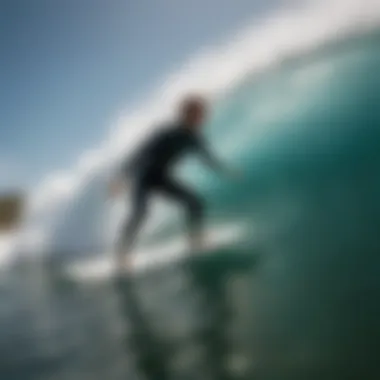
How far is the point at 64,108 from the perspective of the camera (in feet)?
5.27

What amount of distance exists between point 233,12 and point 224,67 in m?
0.12

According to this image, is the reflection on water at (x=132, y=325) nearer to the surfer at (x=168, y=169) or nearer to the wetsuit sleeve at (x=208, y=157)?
the surfer at (x=168, y=169)

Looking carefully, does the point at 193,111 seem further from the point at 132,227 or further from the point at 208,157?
the point at 132,227

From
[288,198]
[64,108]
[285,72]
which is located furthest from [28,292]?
[285,72]

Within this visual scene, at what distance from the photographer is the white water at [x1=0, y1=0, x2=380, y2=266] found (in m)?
1.53

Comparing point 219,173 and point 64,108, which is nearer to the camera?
point 219,173

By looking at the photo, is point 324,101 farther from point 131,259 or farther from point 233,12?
point 131,259

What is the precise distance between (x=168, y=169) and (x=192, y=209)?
10cm

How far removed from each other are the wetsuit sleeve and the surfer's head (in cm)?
4

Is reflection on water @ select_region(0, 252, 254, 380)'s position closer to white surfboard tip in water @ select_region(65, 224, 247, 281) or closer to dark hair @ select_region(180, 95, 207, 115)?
white surfboard tip in water @ select_region(65, 224, 247, 281)

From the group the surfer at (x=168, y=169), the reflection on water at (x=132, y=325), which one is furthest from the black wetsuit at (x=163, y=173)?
the reflection on water at (x=132, y=325)

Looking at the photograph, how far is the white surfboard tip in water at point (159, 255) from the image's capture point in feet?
4.87

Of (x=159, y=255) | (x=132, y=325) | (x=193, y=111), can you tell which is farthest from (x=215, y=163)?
(x=132, y=325)

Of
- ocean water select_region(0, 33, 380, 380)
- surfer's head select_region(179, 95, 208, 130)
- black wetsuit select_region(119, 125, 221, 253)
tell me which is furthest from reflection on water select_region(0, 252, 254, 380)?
surfer's head select_region(179, 95, 208, 130)
